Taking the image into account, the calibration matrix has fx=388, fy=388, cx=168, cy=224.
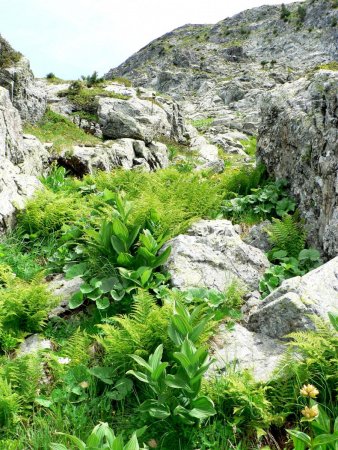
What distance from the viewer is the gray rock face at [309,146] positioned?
20.2ft

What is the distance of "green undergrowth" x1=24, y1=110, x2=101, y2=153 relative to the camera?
562 inches

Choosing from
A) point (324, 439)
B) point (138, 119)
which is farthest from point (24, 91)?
point (324, 439)

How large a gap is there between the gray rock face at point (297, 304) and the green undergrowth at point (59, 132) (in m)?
9.91

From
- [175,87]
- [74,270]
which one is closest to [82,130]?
[74,270]

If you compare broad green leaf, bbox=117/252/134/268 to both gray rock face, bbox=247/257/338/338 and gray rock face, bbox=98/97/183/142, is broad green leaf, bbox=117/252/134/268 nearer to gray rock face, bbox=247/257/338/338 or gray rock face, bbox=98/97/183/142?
gray rock face, bbox=247/257/338/338

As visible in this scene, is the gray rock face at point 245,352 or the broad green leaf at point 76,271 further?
the broad green leaf at point 76,271

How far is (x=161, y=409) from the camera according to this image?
128 inches

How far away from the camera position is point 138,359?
Result: 342 centimetres

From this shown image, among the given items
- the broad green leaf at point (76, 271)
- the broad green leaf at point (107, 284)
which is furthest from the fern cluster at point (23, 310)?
the broad green leaf at point (107, 284)

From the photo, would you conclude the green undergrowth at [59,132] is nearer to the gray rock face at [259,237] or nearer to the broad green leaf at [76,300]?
the gray rock face at [259,237]

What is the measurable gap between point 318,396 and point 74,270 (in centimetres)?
347

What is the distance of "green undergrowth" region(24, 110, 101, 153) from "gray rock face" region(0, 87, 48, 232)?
6.94 ft

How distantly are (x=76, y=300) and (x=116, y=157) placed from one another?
31.1 feet

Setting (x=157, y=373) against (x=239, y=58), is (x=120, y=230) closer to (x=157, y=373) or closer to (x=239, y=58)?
(x=157, y=373)
